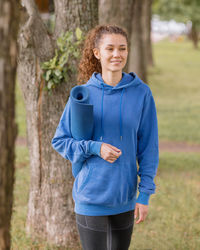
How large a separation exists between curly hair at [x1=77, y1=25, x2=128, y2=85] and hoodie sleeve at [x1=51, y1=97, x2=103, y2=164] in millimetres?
429

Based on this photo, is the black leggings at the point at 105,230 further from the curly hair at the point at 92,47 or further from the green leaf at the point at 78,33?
the green leaf at the point at 78,33

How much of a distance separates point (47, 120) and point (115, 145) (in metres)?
1.58

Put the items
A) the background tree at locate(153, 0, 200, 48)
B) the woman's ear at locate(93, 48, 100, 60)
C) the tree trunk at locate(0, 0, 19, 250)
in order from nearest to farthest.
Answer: the tree trunk at locate(0, 0, 19, 250), the woman's ear at locate(93, 48, 100, 60), the background tree at locate(153, 0, 200, 48)

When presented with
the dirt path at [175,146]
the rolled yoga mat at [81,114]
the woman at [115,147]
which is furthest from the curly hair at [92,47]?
the dirt path at [175,146]

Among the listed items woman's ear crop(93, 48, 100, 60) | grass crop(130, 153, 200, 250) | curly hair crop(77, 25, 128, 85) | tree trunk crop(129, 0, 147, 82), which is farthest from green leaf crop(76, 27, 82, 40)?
tree trunk crop(129, 0, 147, 82)

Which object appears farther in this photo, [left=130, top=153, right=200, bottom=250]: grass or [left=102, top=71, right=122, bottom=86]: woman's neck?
[left=130, top=153, right=200, bottom=250]: grass

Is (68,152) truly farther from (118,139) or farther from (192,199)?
(192,199)

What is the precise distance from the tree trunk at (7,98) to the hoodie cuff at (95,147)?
63 cm

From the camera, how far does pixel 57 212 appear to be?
4242 millimetres

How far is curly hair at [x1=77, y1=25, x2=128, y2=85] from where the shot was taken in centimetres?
280

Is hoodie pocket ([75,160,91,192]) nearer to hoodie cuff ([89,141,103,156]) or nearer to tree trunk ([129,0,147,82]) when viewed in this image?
hoodie cuff ([89,141,103,156])

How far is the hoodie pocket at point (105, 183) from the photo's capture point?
266 cm

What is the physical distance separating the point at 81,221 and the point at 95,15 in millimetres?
2156

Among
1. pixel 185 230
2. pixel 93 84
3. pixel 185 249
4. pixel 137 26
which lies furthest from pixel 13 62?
pixel 137 26
